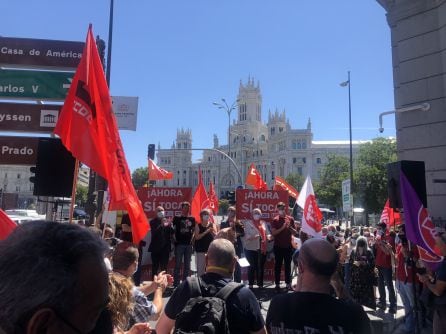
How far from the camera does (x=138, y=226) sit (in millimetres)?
4203

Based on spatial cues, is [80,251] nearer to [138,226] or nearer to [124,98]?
[138,226]

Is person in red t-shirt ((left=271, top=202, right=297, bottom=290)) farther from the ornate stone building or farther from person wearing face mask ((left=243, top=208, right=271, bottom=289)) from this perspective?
the ornate stone building

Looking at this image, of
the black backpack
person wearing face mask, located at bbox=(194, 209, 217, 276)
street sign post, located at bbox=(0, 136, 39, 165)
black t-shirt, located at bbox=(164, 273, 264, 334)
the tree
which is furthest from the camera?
the tree

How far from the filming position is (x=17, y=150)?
5961 mm

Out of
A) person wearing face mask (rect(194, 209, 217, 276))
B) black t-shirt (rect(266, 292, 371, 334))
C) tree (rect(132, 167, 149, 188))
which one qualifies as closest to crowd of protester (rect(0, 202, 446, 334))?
black t-shirt (rect(266, 292, 371, 334))

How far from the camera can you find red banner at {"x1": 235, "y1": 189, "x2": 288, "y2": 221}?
36.3 ft

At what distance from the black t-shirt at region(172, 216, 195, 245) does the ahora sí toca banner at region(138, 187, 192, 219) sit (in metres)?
1.65

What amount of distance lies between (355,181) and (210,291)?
140ft

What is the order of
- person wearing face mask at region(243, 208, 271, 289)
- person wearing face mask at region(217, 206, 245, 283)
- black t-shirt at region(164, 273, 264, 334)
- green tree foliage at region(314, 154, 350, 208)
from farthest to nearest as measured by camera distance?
green tree foliage at region(314, 154, 350, 208) < person wearing face mask at region(243, 208, 271, 289) < person wearing face mask at region(217, 206, 245, 283) < black t-shirt at region(164, 273, 264, 334)

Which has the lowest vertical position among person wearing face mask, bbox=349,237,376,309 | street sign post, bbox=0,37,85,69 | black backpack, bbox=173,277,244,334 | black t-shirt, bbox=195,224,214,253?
person wearing face mask, bbox=349,237,376,309

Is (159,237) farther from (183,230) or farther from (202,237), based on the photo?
(202,237)

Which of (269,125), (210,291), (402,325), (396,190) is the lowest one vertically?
(402,325)

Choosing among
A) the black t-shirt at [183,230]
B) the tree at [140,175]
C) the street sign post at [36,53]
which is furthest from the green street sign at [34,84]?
the tree at [140,175]

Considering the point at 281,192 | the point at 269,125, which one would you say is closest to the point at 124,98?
the point at 281,192
